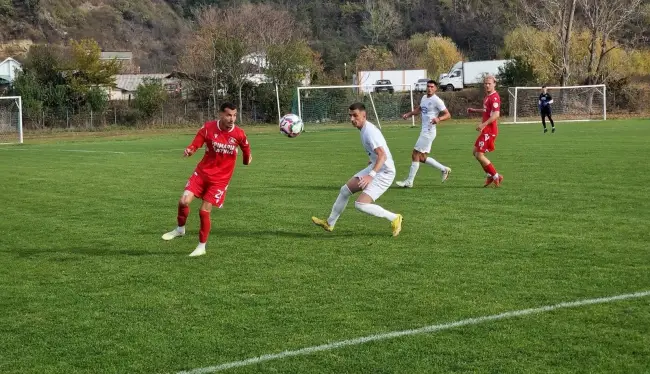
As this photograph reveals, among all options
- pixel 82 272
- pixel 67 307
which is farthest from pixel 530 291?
pixel 82 272

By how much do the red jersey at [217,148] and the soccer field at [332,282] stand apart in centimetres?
90

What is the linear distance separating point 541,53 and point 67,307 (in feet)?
182

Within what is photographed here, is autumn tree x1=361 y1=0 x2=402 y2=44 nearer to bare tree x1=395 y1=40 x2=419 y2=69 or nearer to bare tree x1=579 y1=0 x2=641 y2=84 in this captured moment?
bare tree x1=395 y1=40 x2=419 y2=69

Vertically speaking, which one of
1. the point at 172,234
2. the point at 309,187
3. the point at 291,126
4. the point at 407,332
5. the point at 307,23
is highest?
the point at 307,23

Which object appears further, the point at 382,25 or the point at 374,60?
the point at 382,25

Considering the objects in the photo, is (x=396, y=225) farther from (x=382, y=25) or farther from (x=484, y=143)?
(x=382, y=25)

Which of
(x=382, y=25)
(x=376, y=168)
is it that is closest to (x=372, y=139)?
(x=376, y=168)

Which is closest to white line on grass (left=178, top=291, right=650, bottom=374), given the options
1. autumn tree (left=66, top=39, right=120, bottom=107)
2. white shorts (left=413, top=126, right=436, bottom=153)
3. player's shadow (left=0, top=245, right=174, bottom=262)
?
player's shadow (left=0, top=245, right=174, bottom=262)

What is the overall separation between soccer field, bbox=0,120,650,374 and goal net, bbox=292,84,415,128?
2922 centimetres

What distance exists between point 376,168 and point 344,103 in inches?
1437

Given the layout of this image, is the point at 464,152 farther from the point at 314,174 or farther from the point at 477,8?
the point at 477,8

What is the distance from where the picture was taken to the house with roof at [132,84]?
6184 cm

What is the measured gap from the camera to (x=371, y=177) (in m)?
9.94

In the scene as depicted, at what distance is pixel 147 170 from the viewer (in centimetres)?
2073
